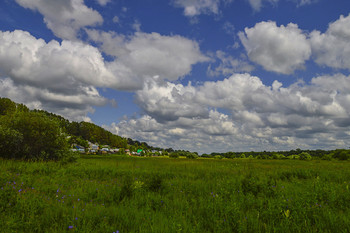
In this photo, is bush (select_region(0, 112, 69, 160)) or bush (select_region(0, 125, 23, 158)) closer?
bush (select_region(0, 125, 23, 158))

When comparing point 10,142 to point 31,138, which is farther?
point 31,138

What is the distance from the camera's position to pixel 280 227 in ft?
15.5

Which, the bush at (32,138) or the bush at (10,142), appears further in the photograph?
the bush at (32,138)

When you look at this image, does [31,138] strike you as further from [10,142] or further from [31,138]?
[10,142]

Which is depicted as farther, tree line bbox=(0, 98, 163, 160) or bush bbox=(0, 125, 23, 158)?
tree line bbox=(0, 98, 163, 160)

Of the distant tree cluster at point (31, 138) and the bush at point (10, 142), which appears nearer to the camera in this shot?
the bush at point (10, 142)

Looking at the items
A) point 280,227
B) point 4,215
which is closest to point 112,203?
point 4,215

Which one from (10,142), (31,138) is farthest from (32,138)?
(10,142)

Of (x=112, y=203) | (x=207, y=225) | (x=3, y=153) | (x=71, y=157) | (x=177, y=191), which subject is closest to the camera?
(x=207, y=225)

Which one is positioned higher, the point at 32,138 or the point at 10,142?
the point at 32,138

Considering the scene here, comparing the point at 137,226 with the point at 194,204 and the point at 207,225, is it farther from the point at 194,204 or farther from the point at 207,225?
the point at 194,204

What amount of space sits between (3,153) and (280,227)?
20.4 m

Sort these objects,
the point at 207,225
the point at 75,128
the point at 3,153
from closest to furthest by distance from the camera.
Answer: the point at 207,225 → the point at 3,153 → the point at 75,128

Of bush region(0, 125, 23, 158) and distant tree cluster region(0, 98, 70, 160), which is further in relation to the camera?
distant tree cluster region(0, 98, 70, 160)
